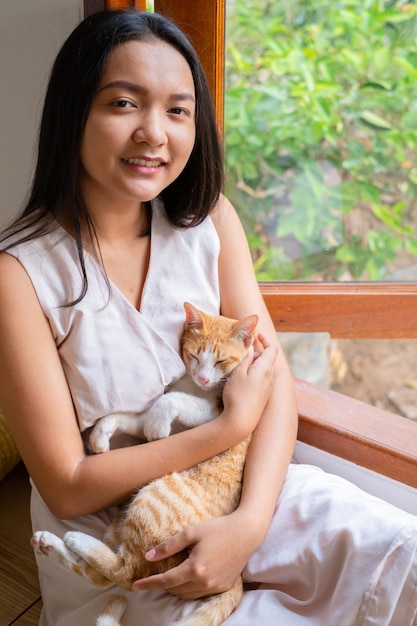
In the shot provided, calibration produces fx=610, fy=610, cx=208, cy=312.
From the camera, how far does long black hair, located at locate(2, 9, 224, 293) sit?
106 cm

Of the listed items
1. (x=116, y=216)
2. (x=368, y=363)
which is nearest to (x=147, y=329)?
(x=116, y=216)

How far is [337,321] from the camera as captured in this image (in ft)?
5.90

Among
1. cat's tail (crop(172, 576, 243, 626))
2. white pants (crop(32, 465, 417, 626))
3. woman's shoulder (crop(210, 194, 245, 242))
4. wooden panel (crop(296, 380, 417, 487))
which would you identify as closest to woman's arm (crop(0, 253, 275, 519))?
white pants (crop(32, 465, 417, 626))

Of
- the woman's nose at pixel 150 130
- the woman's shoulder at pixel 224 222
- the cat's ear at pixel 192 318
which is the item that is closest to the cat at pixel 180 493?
the cat's ear at pixel 192 318

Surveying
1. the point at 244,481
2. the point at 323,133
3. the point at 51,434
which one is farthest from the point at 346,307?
the point at 51,434

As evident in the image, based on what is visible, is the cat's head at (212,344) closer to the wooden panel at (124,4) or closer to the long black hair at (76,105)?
the long black hair at (76,105)

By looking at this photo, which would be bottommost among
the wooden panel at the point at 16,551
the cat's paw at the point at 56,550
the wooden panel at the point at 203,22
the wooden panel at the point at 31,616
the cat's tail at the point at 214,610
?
the wooden panel at the point at 31,616

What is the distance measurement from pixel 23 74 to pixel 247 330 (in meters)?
0.88

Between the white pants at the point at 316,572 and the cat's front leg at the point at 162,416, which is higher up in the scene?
the cat's front leg at the point at 162,416

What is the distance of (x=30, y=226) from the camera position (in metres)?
1.15

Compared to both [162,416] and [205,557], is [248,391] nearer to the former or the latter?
[162,416]

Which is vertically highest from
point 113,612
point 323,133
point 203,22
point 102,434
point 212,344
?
point 203,22

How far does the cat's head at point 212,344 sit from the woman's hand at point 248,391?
0.03 m

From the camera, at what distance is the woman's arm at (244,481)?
3.26ft
